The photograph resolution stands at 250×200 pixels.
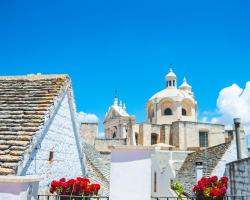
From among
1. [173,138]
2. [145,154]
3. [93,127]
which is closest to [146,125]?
[173,138]

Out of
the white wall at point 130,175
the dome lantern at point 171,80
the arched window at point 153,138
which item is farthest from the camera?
the dome lantern at point 171,80

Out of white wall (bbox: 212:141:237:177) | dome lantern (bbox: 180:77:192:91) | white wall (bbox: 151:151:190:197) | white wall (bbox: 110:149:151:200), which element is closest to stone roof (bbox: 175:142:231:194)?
white wall (bbox: 212:141:237:177)

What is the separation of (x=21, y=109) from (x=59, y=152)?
164cm

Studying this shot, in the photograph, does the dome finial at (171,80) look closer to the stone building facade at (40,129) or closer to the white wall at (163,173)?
the white wall at (163,173)

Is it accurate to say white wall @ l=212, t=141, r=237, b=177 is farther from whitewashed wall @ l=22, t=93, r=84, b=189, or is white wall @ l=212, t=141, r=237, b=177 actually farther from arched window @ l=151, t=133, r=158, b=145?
arched window @ l=151, t=133, r=158, b=145

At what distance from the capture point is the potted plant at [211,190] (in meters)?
7.25

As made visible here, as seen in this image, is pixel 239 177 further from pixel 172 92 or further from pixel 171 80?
pixel 171 80

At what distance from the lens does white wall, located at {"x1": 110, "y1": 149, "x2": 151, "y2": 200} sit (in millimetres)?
5664

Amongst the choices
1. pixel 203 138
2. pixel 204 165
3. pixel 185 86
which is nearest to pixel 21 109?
pixel 204 165

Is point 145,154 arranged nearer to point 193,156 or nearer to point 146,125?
point 193,156

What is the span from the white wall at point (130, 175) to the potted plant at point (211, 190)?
2267 millimetres

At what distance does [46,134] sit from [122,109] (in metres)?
49.4

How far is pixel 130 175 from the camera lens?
5746mm

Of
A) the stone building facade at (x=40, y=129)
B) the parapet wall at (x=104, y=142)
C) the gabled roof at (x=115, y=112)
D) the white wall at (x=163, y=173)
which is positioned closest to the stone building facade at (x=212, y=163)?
the white wall at (x=163, y=173)
